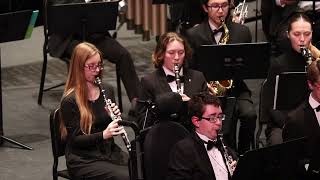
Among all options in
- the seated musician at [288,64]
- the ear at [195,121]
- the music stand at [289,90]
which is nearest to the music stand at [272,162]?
the ear at [195,121]

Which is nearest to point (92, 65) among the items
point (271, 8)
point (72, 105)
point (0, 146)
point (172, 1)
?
point (72, 105)

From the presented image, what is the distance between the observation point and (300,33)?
6703 millimetres

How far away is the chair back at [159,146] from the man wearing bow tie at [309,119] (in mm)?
819

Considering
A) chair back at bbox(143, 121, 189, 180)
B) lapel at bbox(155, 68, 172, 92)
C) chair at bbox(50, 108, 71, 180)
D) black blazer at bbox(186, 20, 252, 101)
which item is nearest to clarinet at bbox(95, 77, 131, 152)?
chair at bbox(50, 108, 71, 180)

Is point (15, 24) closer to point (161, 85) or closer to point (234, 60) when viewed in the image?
point (161, 85)

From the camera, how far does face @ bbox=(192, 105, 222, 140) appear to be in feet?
17.2

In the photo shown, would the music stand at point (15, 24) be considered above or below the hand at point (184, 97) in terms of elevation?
above

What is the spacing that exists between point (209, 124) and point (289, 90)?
1.14 metres

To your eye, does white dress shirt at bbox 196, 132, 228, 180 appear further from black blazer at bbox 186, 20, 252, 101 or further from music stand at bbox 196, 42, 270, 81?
black blazer at bbox 186, 20, 252, 101

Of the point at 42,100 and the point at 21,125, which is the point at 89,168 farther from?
the point at 42,100

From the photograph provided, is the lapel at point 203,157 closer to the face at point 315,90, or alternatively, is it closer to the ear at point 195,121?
the ear at point 195,121

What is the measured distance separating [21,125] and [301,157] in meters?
3.58

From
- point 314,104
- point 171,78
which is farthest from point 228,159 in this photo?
point 171,78

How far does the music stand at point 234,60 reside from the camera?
6582 mm
